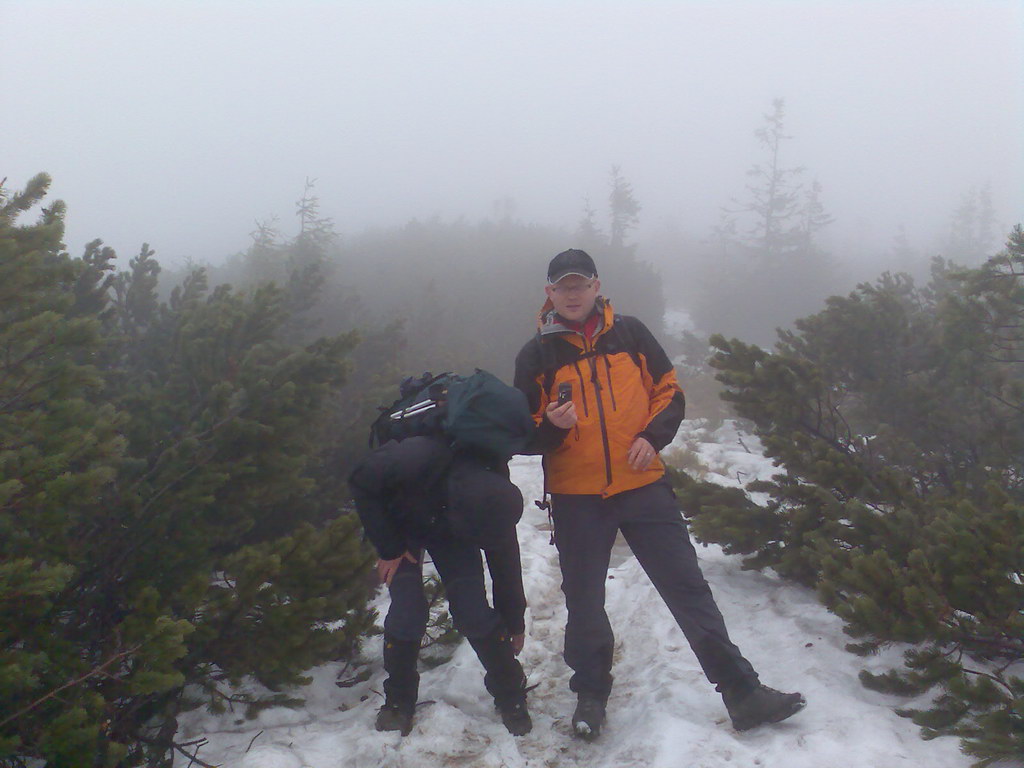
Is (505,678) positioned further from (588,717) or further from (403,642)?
(403,642)

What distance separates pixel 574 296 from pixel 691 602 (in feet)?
5.80

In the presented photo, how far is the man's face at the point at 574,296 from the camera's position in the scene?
3.56 metres

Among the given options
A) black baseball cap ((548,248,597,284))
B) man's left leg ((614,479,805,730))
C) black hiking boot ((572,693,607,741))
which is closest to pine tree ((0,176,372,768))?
black hiking boot ((572,693,607,741))

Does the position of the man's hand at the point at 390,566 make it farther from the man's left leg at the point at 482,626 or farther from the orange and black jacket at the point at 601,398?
the orange and black jacket at the point at 601,398

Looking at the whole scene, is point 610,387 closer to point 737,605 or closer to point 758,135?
point 737,605

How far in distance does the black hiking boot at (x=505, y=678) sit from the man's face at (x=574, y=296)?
1.78m

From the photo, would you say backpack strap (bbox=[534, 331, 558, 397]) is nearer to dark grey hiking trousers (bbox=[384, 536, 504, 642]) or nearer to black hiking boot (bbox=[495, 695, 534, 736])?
dark grey hiking trousers (bbox=[384, 536, 504, 642])

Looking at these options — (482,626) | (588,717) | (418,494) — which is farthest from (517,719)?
(418,494)

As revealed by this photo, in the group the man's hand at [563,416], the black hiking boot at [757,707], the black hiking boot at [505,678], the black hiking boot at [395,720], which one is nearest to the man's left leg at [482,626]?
the black hiking boot at [505,678]

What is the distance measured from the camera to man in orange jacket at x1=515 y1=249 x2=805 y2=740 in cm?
334

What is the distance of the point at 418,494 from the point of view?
328cm

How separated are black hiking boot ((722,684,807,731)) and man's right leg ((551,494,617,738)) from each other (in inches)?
26.5

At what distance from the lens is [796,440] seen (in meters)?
4.80

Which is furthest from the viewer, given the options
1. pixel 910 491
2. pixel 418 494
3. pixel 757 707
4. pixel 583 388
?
pixel 910 491
